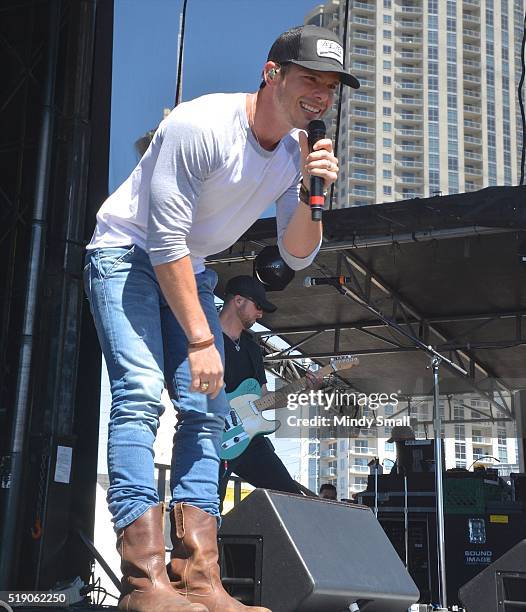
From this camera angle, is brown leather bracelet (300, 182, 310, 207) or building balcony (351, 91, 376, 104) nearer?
brown leather bracelet (300, 182, 310, 207)

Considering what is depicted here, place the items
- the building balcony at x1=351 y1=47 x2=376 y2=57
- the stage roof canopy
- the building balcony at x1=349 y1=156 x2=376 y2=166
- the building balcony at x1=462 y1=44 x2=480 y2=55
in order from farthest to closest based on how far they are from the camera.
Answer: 1. the building balcony at x1=351 y1=47 x2=376 y2=57
2. the building balcony at x1=462 y1=44 x2=480 y2=55
3. the building balcony at x1=349 y1=156 x2=376 y2=166
4. the stage roof canopy

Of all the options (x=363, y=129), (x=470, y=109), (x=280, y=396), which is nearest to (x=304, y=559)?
(x=280, y=396)

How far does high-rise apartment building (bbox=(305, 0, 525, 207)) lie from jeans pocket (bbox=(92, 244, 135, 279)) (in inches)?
3631

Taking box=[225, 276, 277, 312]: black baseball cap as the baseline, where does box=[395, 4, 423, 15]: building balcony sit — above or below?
above

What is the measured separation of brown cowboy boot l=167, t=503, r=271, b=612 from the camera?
183 cm

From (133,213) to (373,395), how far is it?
502 inches

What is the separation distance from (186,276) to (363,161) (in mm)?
93599

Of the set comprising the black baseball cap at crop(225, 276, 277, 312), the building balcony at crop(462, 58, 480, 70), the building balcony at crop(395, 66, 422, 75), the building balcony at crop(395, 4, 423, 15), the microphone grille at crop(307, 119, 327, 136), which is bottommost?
the microphone grille at crop(307, 119, 327, 136)

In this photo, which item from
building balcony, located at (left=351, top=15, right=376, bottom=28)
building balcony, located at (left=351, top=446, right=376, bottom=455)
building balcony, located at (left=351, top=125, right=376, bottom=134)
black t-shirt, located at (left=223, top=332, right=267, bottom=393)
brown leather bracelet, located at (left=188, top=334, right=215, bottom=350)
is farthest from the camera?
building balcony, located at (left=351, top=15, right=376, bottom=28)

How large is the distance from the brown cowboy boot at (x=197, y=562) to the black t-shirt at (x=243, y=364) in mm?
2838

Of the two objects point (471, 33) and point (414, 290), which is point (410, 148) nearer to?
point (471, 33)

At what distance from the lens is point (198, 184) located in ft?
6.33

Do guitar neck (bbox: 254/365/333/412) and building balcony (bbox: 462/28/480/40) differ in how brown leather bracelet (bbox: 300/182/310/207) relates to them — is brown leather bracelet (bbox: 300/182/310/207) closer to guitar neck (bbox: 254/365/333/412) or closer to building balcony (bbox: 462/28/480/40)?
guitar neck (bbox: 254/365/333/412)

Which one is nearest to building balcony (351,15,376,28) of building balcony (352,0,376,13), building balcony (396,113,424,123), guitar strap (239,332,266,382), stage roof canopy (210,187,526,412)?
building balcony (352,0,376,13)
